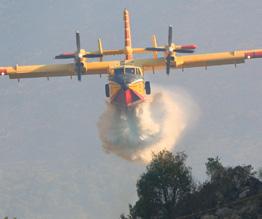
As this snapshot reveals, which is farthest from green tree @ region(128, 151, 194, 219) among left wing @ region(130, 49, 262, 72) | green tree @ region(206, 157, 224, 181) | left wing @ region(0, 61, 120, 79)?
left wing @ region(0, 61, 120, 79)

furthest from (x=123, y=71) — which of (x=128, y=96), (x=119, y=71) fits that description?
(x=128, y=96)

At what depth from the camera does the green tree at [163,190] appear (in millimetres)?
68688

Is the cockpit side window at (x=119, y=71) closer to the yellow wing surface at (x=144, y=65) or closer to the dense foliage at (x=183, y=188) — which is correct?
the yellow wing surface at (x=144, y=65)

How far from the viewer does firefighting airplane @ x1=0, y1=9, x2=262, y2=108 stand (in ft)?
240

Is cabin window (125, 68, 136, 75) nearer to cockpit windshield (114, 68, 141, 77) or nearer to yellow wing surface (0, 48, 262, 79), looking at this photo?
cockpit windshield (114, 68, 141, 77)

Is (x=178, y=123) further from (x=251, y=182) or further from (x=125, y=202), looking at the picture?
(x=125, y=202)

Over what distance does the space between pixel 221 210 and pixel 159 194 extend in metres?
7.06

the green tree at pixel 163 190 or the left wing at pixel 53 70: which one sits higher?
the left wing at pixel 53 70

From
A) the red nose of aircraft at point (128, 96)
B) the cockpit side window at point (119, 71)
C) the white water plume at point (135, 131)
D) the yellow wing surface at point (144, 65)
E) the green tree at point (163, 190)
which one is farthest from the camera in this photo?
the yellow wing surface at point (144, 65)

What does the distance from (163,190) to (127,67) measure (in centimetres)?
1136

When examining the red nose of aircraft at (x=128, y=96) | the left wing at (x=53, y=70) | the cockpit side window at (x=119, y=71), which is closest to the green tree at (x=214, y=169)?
the red nose of aircraft at (x=128, y=96)

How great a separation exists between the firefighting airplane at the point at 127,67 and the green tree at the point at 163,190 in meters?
7.27

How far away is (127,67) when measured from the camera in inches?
2906

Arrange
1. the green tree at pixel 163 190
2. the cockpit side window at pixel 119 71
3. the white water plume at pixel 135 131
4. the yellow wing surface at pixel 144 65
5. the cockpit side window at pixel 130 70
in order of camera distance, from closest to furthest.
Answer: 1. the green tree at pixel 163 190
2. the cockpit side window at pixel 119 71
3. the cockpit side window at pixel 130 70
4. the white water plume at pixel 135 131
5. the yellow wing surface at pixel 144 65
